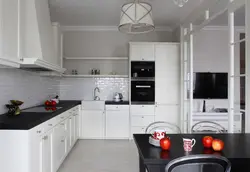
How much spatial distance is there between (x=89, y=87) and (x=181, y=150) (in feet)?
14.1

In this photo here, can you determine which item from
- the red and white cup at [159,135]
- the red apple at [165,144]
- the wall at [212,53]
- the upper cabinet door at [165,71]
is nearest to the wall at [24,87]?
the red and white cup at [159,135]

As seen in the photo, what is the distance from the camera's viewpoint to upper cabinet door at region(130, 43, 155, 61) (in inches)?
204

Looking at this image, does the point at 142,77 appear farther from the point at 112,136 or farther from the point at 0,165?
the point at 0,165

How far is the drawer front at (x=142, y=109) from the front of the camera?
5199mm

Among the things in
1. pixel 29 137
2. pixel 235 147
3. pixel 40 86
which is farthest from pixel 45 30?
pixel 235 147

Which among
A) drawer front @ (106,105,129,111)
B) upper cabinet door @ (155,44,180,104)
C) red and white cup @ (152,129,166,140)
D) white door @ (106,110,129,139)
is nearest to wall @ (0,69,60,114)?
drawer front @ (106,105,129,111)

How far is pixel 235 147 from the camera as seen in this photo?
1.74m

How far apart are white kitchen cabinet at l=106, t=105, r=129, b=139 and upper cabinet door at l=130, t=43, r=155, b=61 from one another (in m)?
1.17

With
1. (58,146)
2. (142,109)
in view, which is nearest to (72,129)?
(58,146)

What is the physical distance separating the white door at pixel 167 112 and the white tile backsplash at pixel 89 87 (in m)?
0.96

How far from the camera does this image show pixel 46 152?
2.68m

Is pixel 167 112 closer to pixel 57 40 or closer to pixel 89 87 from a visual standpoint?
pixel 89 87

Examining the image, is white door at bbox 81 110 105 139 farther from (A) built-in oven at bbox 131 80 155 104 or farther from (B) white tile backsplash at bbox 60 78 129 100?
(A) built-in oven at bbox 131 80 155 104

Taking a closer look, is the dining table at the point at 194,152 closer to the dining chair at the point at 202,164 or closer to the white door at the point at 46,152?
the dining chair at the point at 202,164
